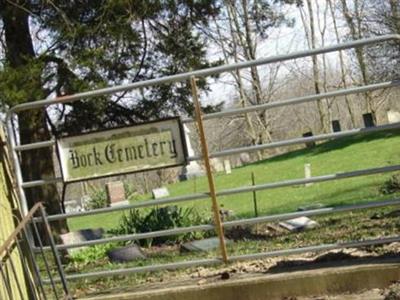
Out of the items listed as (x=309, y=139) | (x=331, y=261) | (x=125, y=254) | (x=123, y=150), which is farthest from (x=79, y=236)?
(x=309, y=139)

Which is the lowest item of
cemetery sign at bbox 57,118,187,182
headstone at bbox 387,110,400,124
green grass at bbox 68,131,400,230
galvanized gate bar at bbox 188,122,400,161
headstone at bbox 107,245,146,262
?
green grass at bbox 68,131,400,230

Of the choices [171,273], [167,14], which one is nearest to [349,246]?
[171,273]

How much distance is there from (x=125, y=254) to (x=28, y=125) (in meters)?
3.60

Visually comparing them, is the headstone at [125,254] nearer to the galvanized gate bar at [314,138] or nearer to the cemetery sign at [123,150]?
the cemetery sign at [123,150]

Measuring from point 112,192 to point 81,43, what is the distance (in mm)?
15052

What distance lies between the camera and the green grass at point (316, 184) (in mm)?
16016

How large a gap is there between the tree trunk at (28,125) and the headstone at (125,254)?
2.48 metres

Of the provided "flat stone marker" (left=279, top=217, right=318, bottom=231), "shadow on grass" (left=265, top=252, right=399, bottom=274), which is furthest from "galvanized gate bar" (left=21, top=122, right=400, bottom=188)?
"flat stone marker" (left=279, top=217, right=318, bottom=231)

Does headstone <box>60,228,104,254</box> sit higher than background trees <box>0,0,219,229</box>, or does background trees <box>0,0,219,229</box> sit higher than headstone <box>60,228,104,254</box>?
background trees <box>0,0,219,229</box>

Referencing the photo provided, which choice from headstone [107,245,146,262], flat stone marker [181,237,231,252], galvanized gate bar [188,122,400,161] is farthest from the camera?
headstone [107,245,146,262]

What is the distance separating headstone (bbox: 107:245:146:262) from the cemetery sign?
3.29 m

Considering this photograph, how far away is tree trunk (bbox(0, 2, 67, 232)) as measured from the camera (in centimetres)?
1205

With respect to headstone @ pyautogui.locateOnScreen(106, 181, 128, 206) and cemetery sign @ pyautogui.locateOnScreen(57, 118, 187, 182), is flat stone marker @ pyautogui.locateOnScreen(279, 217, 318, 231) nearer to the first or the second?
cemetery sign @ pyautogui.locateOnScreen(57, 118, 187, 182)

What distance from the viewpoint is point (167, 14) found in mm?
12625
